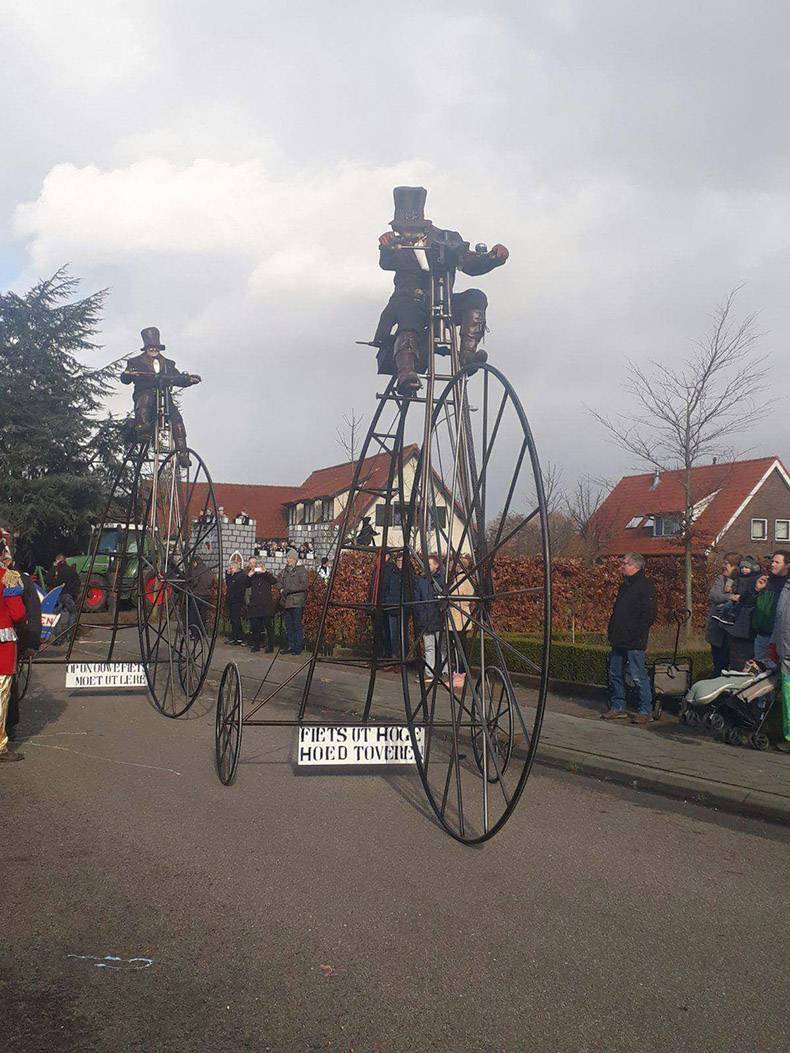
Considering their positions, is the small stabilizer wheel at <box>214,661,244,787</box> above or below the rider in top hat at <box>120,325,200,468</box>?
below

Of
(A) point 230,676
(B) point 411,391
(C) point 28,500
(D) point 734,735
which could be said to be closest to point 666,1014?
(B) point 411,391

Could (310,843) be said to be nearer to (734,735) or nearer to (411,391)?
(411,391)

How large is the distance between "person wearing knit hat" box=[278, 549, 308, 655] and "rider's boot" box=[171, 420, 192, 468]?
26.5 ft

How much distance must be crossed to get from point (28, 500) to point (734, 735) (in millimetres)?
26942

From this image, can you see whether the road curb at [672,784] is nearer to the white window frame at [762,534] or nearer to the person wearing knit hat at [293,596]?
the person wearing knit hat at [293,596]

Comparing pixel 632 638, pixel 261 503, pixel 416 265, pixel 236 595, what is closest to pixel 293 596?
pixel 236 595

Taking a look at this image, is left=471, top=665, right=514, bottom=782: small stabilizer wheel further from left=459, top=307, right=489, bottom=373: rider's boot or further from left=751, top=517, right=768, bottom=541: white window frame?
left=751, top=517, right=768, bottom=541: white window frame

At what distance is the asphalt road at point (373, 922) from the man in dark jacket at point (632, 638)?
128 inches

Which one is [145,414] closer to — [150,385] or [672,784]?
[150,385]

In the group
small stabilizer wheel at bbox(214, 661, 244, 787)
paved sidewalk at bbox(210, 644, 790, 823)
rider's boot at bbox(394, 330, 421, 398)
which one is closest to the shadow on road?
small stabilizer wheel at bbox(214, 661, 244, 787)

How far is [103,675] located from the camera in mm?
10539

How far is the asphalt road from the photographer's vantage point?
12.1 feet

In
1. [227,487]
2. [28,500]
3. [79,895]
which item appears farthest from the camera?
[227,487]

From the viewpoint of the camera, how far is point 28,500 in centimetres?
3181
